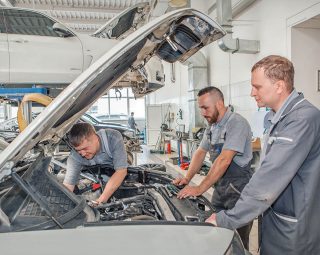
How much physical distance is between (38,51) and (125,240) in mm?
3858

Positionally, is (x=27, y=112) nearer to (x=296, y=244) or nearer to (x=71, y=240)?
(x=71, y=240)

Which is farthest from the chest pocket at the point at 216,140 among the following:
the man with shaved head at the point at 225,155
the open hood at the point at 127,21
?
the open hood at the point at 127,21

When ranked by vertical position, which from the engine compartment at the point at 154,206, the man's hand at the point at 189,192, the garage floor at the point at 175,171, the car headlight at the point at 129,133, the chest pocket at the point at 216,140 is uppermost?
the chest pocket at the point at 216,140

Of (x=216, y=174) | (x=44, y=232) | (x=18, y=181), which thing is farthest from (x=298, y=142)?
(x=18, y=181)

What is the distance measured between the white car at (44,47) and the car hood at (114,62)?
2279mm

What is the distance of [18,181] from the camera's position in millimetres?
1272

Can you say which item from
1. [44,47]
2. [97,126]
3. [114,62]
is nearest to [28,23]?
[44,47]

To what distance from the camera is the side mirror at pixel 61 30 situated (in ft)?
13.9

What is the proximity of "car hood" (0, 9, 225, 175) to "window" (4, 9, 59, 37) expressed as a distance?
308cm

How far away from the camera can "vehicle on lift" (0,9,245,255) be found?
105 centimetres

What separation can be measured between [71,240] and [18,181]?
39 centimetres

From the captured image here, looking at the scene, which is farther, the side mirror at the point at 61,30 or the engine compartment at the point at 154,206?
the side mirror at the point at 61,30

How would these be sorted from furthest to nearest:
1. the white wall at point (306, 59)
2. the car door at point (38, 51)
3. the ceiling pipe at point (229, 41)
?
the ceiling pipe at point (229, 41) < the white wall at point (306, 59) < the car door at point (38, 51)

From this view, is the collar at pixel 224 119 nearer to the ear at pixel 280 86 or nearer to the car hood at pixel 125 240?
the ear at pixel 280 86
